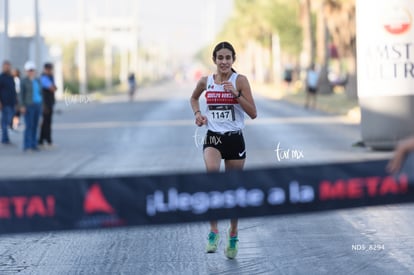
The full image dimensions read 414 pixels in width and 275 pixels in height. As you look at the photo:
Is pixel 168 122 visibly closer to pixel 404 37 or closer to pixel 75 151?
pixel 75 151

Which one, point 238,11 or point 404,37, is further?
point 238,11

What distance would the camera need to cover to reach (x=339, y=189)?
22.0 ft

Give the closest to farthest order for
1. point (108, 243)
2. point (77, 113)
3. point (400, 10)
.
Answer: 1. point (108, 243)
2. point (400, 10)
3. point (77, 113)

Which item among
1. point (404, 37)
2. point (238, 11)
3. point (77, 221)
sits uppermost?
point (238, 11)

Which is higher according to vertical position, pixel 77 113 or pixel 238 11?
pixel 238 11

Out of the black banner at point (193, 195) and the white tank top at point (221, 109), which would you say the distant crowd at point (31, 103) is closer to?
the white tank top at point (221, 109)

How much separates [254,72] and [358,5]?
106 metres

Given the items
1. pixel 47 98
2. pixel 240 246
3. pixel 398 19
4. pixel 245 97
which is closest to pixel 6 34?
pixel 47 98

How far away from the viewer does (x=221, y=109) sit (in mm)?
10094

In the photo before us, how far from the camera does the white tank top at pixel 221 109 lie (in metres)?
10.1

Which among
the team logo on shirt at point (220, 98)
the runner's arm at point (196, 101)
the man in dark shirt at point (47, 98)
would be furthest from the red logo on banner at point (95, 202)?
the man in dark shirt at point (47, 98)

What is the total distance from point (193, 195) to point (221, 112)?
357 cm

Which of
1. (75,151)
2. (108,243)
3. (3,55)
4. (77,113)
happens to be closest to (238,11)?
(77,113)

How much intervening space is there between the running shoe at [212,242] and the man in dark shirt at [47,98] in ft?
48.8
